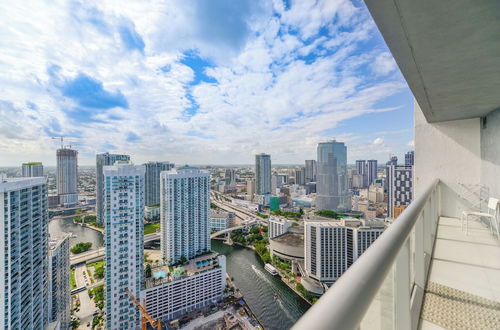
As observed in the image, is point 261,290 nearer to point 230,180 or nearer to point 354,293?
point 354,293

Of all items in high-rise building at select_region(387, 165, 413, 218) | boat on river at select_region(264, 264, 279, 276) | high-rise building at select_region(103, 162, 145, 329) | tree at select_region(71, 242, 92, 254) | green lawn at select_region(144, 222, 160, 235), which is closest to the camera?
high-rise building at select_region(103, 162, 145, 329)

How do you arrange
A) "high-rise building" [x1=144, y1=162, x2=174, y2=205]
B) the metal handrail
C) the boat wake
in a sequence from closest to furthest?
the metal handrail < the boat wake < "high-rise building" [x1=144, y1=162, x2=174, y2=205]

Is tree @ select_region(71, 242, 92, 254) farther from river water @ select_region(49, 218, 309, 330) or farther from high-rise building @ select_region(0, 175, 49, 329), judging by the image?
high-rise building @ select_region(0, 175, 49, 329)

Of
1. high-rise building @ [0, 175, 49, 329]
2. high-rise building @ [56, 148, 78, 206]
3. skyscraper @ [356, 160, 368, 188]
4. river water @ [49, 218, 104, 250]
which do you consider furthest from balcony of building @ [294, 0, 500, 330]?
skyscraper @ [356, 160, 368, 188]

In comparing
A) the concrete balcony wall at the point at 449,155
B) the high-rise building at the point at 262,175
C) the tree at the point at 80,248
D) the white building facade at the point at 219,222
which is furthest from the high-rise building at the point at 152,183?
the concrete balcony wall at the point at 449,155

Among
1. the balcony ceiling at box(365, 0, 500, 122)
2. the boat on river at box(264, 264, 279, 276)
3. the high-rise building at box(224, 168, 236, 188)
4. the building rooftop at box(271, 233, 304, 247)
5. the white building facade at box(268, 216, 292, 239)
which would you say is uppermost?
the balcony ceiling at box(365, 0, 500, 122)

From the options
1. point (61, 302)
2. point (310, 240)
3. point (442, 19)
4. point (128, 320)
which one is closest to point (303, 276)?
point (310, 240)

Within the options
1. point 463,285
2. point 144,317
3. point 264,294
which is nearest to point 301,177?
point 264,294

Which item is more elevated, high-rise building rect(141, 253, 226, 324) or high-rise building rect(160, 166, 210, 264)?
high-rise building rect(160, 166, 210, 264)
